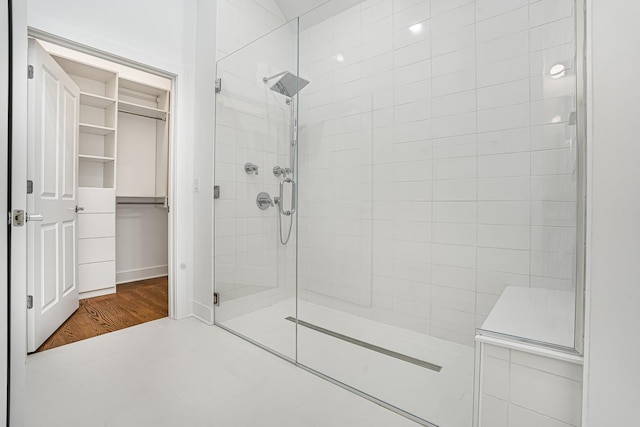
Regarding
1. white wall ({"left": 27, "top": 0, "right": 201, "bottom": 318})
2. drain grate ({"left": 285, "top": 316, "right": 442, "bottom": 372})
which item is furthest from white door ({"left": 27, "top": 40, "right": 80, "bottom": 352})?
drain grate ({"left": 285, "top": 316, "right": 442, "bottom": 372})

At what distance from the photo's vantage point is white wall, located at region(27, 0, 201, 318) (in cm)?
207

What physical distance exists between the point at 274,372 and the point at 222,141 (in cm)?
168

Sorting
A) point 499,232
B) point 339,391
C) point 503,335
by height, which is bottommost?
point 339,391

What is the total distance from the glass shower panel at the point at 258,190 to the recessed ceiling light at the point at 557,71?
1.32m

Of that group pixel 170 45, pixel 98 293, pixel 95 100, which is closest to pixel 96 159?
pixel 95 100

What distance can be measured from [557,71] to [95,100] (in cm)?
384

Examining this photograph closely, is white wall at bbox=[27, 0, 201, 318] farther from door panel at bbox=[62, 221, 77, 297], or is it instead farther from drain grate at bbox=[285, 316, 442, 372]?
drain grate at bbox=[285, 316, 442, 372]

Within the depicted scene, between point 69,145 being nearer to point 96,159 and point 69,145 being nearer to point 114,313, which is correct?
point 96,159

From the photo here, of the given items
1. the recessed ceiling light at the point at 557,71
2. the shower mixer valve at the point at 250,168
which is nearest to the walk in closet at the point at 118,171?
the shower mixer valve at the point at 250,168

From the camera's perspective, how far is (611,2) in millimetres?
871

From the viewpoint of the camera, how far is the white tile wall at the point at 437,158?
1219 millimetres

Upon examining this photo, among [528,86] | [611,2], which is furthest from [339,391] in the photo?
[611,2]

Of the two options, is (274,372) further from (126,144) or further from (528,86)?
(126,144)

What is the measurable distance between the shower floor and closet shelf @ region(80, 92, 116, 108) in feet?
8.83
